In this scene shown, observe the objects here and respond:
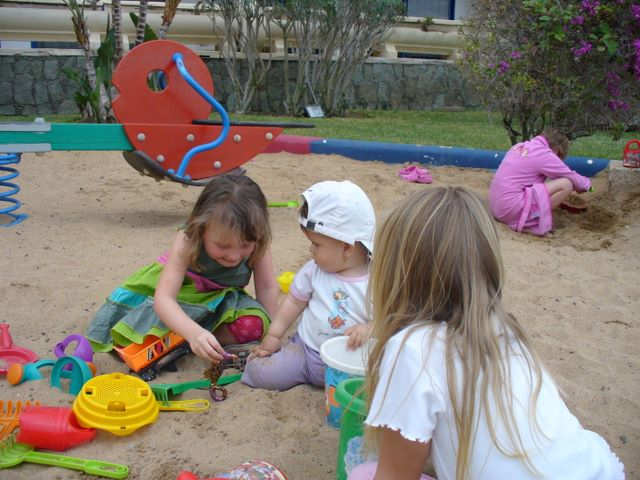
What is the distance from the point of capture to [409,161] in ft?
20.0

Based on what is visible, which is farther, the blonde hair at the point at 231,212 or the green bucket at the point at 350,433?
the blonde hair at the point at 231,212

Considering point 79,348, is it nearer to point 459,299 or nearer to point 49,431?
point 49,431

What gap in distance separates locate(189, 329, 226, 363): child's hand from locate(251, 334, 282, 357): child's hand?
0.17 meters

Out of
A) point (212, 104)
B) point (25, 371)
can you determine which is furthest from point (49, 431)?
point (212, 104)

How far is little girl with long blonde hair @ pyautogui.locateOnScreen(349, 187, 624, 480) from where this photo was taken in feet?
3.93

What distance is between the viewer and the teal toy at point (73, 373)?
2117 millimetres

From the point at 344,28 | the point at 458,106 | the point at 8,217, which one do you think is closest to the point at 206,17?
the point at 344,28

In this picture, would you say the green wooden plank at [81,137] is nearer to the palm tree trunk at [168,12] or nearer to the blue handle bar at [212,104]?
the blue handle bar at [212,104]

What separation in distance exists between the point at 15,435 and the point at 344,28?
28.8 ft

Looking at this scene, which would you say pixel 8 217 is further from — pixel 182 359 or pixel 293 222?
pixel 182 359

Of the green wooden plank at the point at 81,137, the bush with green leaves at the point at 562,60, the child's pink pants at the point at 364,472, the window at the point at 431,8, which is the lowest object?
the child's pink pants at the point at 364,472

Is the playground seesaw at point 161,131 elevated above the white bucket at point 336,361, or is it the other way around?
the playground seesaw at point 161,131

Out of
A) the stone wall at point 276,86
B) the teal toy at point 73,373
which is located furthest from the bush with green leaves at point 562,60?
the stone wall at point 276,86

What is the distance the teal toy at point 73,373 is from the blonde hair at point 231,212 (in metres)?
0.51
